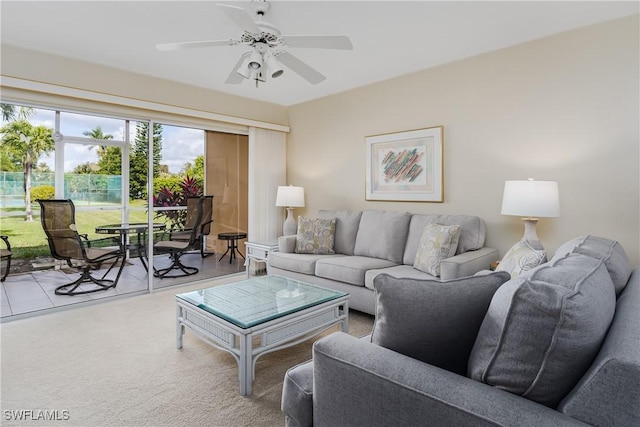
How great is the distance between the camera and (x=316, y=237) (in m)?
4.09

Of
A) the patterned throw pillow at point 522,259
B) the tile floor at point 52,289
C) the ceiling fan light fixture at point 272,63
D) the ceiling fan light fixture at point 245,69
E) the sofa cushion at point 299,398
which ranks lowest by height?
the tile floor at point 52,289

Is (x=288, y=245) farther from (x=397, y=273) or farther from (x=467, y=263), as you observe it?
(x=467, y=263)

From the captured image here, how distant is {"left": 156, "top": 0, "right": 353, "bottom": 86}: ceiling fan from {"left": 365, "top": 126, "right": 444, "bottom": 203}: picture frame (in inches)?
64.3

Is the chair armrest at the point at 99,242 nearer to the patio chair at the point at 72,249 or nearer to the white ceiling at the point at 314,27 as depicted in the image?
the patio chair at the point at 72,249

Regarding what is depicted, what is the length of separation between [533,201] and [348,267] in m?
1.63

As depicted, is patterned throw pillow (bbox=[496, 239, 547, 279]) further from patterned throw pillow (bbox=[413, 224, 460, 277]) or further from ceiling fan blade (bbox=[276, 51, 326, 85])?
ceiling fan blade (bbox=[276, 51, 326, 85])

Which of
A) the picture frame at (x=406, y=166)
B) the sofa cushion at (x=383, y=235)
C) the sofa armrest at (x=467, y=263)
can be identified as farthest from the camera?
the picture frame at (x=406, y=166)

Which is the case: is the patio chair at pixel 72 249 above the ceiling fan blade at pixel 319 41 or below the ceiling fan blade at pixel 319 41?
below

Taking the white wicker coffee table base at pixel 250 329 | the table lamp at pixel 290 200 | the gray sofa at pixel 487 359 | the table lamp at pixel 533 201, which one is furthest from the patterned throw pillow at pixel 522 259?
the table lamp at pixel 290 200

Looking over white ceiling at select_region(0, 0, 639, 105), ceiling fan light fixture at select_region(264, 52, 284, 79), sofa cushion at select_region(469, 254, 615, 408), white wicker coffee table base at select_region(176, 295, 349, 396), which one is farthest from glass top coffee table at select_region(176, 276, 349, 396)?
white ceiling at select_region(0, 0, 639, 105)

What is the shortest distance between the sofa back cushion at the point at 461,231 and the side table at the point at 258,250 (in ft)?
5.48

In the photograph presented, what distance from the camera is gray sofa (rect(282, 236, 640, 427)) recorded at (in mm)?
813

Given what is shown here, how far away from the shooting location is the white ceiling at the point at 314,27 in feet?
8.35

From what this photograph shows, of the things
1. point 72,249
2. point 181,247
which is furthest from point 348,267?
point 72,249
